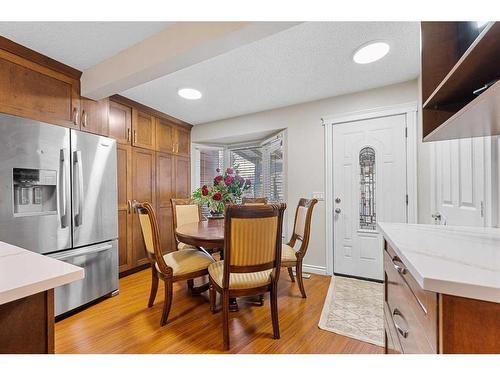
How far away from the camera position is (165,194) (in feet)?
11.8

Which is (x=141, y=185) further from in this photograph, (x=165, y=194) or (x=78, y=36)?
(x=78, y=36)

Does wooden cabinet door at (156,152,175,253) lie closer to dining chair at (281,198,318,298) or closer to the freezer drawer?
the freezer drawer

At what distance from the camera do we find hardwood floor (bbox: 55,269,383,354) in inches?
62.9

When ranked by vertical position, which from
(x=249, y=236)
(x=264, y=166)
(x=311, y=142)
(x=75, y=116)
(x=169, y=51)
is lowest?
(x=249, y=236)

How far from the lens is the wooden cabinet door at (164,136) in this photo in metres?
3.54

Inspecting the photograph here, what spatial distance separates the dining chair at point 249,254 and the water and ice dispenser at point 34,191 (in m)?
1.52

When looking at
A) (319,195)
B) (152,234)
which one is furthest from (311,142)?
(152,234)

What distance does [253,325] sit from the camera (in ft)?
6.15

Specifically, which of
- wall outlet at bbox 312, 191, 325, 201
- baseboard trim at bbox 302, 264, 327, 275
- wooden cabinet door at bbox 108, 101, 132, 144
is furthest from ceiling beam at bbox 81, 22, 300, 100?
baseboard trim at bbox 302, 264, 327, 275

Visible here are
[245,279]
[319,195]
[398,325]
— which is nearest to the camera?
[398,325]

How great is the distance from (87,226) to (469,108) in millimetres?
2741

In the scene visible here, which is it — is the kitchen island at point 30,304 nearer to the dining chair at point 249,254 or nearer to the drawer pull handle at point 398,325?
the dining chair at point 249,254

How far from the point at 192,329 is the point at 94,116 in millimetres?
2393

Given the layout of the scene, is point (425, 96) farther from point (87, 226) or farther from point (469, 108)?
point (87, 226)
